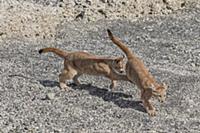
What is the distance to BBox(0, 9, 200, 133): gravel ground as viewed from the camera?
8258 mm

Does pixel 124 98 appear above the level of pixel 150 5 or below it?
below

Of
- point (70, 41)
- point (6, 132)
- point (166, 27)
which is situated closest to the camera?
point (6, 132)

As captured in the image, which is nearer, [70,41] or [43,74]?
[43,74]

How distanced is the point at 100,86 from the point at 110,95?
41 centimetres

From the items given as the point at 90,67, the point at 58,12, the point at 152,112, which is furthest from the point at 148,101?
the point at 58,12

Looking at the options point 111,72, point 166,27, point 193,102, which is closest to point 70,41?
point 166,27

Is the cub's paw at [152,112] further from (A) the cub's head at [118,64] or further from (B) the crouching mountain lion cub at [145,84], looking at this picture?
(A) the cub's head at [118,64]

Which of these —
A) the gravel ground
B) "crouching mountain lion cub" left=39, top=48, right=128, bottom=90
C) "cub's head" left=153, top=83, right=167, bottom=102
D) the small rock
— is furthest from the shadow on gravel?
the small rock

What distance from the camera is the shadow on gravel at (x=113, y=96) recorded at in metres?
8.80

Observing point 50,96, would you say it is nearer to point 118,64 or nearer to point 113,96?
point 113,96

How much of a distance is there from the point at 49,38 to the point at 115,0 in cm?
214

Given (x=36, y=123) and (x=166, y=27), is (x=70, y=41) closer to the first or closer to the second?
(x=166, y=27)

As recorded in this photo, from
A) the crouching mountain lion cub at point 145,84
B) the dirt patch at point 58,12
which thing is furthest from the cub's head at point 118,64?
the dirt patch at point 58,12

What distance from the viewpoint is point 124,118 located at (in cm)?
839
